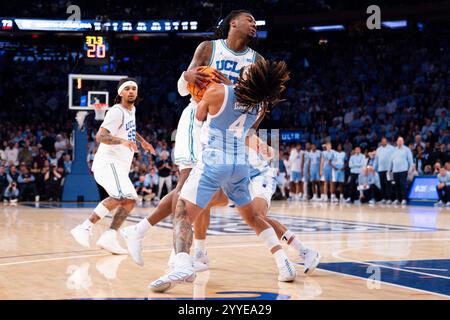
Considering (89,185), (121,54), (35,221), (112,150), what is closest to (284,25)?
(121,54)

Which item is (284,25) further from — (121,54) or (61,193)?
(61,193)

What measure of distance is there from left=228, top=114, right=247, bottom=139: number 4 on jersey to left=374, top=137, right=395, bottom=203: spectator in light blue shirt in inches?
546

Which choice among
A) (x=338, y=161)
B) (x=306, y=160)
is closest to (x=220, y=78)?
(x=338, y=161)

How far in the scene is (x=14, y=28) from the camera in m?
25.0

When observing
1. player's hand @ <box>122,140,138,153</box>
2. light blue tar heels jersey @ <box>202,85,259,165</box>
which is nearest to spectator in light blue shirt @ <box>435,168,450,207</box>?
player's hand @ <box>122,140,138,153</box>

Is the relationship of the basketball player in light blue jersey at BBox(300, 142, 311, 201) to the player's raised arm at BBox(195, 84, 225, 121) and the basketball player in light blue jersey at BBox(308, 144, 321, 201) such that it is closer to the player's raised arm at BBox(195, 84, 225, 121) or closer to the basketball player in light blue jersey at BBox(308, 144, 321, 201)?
the basketball player in light blue jersey at BBox(308, 144, 321, 201)

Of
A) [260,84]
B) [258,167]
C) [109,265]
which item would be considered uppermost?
[260,84]

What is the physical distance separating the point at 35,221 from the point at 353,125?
46.6 ft

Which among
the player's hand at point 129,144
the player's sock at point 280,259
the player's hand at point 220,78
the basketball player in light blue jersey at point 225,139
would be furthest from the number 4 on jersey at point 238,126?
the player's hand at point 129,144

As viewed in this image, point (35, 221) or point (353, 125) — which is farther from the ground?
point (353, 125)

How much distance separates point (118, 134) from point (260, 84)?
3.39 meters

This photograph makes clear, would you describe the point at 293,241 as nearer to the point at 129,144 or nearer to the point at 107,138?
the point at 129,144

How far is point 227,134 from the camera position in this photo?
5.16 meters

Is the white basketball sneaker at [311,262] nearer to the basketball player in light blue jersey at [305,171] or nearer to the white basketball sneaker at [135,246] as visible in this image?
the white basketball sneaker at [135,246]
